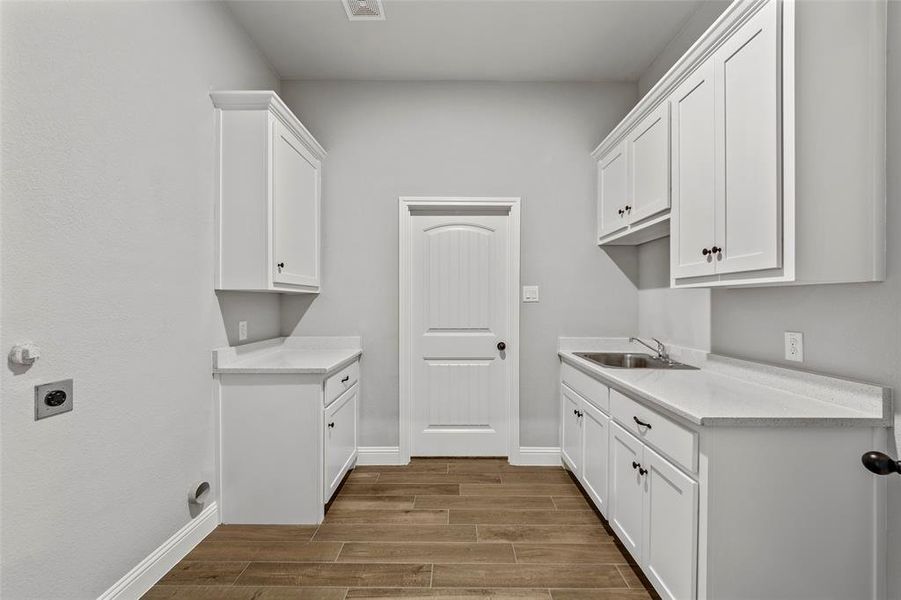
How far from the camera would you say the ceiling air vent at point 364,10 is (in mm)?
2377

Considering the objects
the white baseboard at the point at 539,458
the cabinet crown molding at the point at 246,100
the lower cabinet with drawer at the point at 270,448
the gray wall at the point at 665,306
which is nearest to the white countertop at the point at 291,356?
the lower cabinet with drawer at the point at 270,448

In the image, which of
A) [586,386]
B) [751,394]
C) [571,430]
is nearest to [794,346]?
[751,394]

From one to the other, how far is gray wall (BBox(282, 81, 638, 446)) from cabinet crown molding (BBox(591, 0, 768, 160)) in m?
0.72

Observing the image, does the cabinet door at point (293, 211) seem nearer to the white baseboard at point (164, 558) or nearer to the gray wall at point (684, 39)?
the white baseboard at point (164, 558)

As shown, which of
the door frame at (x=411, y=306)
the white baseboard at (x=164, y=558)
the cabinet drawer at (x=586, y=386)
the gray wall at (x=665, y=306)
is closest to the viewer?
the white baseboard at (x=164, y=558)

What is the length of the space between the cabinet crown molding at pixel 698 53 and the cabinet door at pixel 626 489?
5.68 feet

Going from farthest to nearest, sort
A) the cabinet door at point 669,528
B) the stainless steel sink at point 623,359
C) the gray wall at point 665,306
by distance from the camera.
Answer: the stainless steel sink at point 623,359
the gray wall at point 665,306
the cabinet door at point 669,528

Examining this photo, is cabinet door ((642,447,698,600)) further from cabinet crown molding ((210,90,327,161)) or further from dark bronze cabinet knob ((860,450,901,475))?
cabinet crown molding ((210,90,327,161))

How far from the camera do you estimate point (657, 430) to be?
1697 millimetres

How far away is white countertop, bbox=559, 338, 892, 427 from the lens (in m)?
1.38

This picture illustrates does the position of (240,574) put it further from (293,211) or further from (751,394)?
(751,394)

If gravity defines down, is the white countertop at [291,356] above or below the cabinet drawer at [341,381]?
above

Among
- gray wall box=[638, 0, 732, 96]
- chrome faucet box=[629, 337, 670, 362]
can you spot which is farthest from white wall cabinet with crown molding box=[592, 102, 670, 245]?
chrome faucet box=[629, 337, 670, 362]

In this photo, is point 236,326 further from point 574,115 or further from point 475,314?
point 574,115
